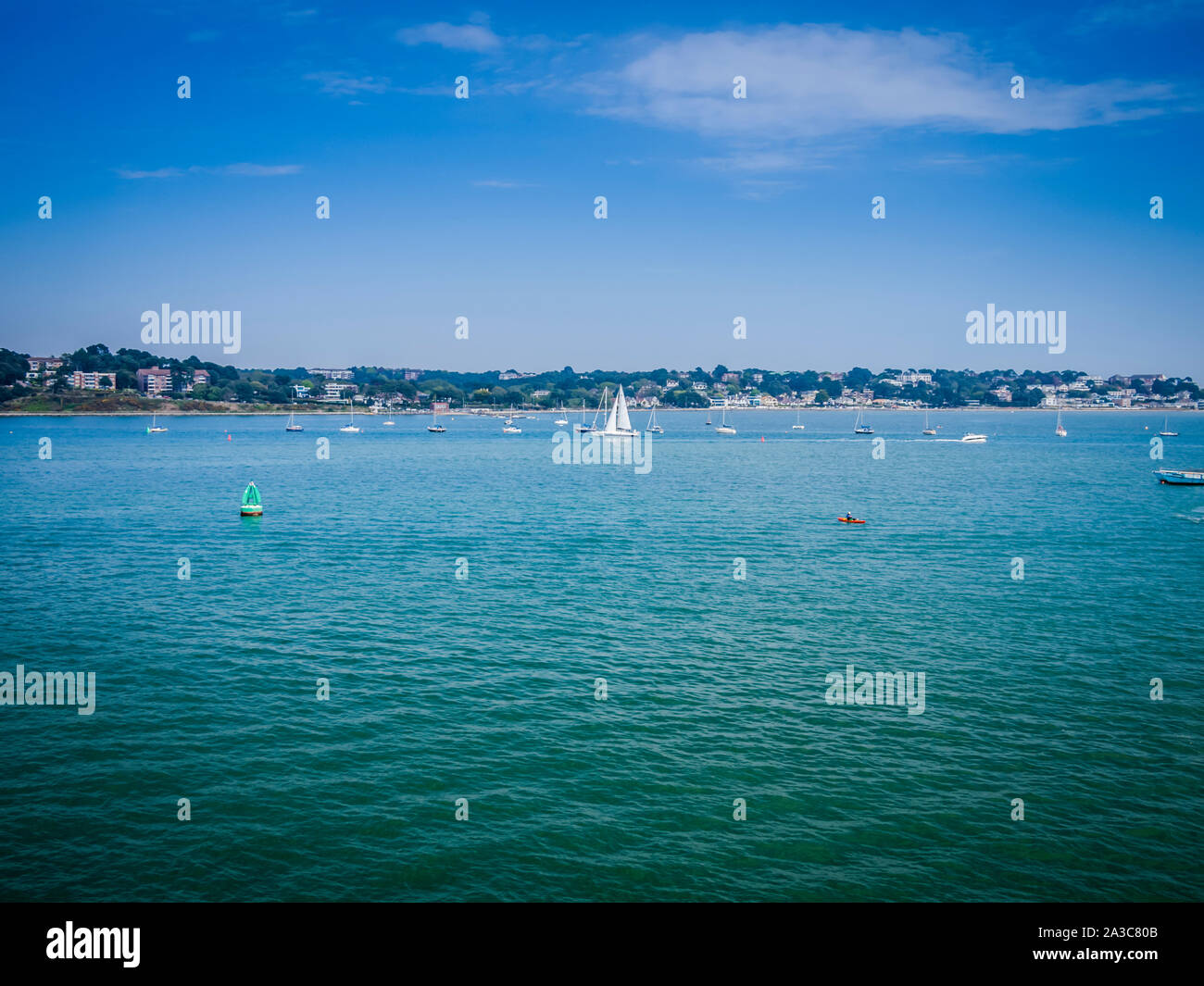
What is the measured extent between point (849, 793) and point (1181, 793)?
35.4 ft

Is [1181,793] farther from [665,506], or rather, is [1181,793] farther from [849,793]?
[665,506]

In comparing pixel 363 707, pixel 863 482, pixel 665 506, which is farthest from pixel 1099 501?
pixel 363 707

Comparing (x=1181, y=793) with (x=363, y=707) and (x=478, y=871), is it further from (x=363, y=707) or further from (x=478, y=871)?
(x=363, y=707)

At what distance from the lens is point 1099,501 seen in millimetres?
103250

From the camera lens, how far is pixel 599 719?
34.3m

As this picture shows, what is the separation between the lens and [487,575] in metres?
61.1

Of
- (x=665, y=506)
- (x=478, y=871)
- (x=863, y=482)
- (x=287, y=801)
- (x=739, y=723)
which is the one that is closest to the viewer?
(x=478, y=871)

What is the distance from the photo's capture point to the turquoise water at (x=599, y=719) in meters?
24.3

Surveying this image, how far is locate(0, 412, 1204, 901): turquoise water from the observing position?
24.3 m

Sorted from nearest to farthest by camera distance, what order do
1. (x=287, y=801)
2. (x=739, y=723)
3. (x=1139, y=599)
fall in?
(x=287, y=801)
(x=739, y=723)
(x=1139, y=599)
